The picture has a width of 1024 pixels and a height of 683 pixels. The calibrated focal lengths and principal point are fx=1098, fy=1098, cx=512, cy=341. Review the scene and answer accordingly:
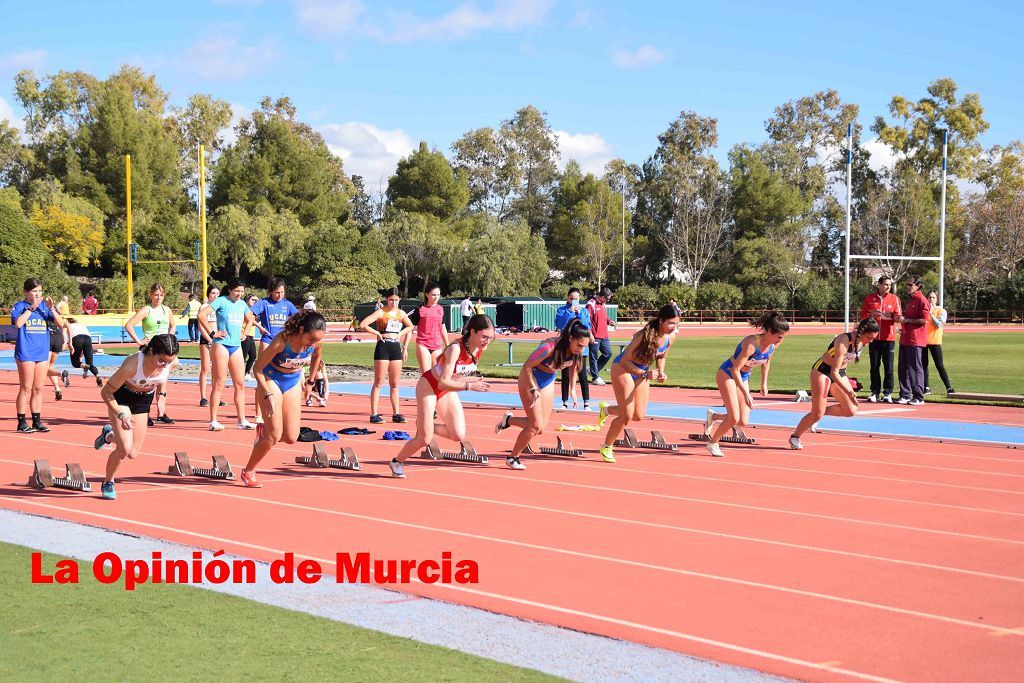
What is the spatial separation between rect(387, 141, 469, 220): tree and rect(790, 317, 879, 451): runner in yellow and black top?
6726cm

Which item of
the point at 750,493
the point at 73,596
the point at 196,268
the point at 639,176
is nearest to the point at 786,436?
the point at 750,493

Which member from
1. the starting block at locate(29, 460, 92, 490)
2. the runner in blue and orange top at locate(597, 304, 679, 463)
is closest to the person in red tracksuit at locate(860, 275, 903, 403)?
the runner in blue and orange top at locate(597, 304, 679, 463)

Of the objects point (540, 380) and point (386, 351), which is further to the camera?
point (386, 351)

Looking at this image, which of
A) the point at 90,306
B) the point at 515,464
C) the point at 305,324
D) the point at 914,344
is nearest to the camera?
the point at 305,324

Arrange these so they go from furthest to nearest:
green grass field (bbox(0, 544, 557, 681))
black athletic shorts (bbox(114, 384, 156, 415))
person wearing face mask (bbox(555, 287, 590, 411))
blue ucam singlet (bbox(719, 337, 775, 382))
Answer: person wearing face mask (bbox(555, 287, 590, 411)) → blue ucam singlet (bbox(719, 337, 775, 382)) → black athletic shorts (bbox(114, 384, 156, 415)) → green grass field (bbox(0, 544, 557, 681))

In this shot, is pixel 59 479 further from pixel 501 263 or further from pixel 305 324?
pixel 501 263

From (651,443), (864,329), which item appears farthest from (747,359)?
(651,443)

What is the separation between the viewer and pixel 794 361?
30.9 m

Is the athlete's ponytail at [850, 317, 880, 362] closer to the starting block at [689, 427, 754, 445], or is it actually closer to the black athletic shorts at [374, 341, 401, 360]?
the starting block at [689, 427, 754, 445]

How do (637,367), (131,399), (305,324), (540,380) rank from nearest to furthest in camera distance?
(131,399), (305,324), (540,380), (637,367)

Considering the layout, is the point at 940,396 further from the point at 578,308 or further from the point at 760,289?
the point at 760,289

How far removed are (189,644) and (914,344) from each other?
1602 centimetres

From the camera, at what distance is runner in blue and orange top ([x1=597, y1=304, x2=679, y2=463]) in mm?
11625

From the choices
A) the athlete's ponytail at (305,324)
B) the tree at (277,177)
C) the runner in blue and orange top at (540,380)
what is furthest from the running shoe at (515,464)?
the tree at (277,177)
